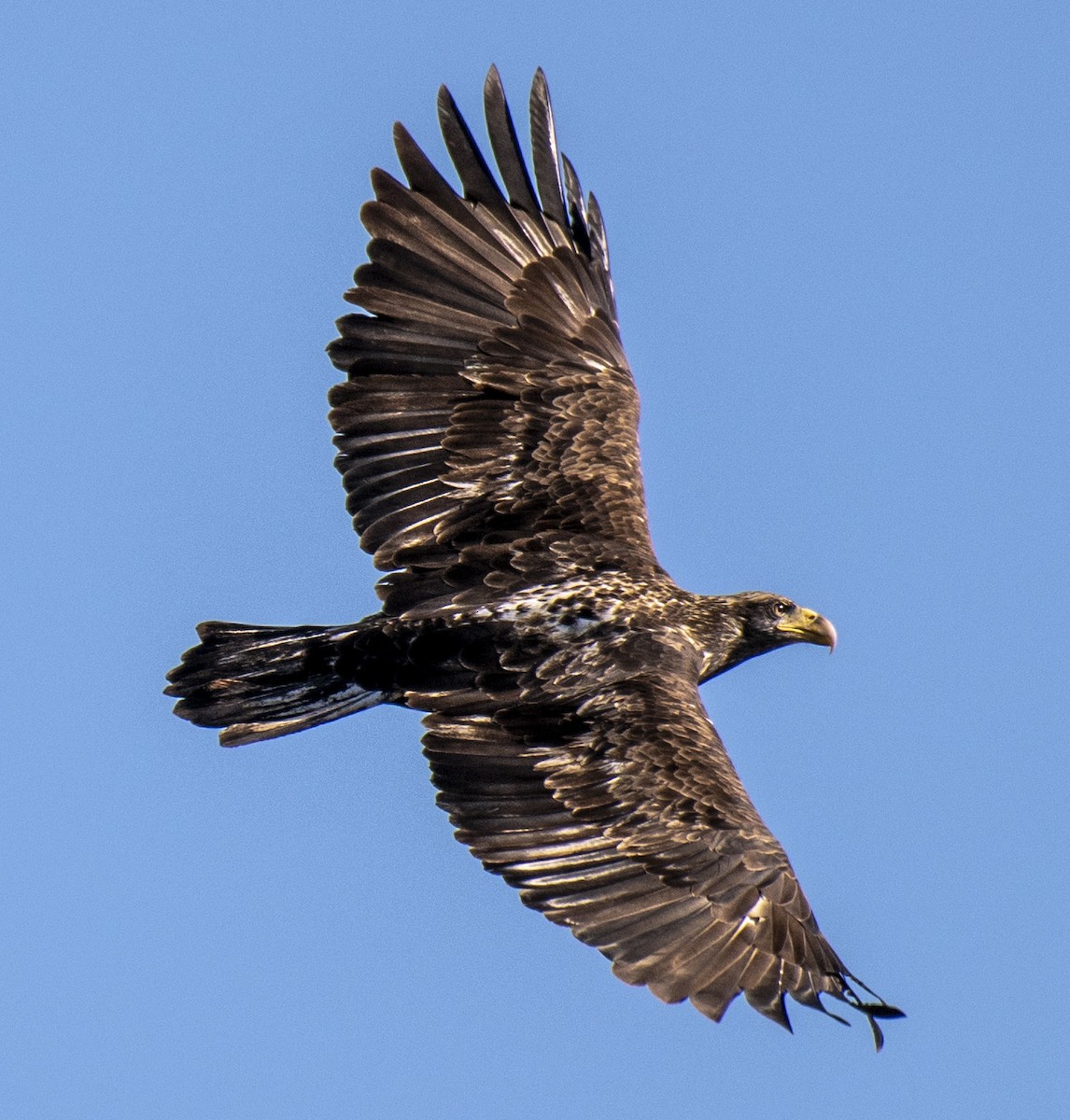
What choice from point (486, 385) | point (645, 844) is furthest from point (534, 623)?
point (486, 385)

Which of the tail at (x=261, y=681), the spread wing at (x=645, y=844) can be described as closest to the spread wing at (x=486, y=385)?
the tail at (x=261, y=681)

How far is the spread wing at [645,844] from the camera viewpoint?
33.8 ft

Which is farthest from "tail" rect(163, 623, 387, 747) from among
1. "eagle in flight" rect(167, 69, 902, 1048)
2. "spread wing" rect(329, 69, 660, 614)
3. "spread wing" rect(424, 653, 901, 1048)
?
"spread wing" rect(424, 653, 901, 1048)

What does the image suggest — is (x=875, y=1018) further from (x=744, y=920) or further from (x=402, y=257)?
(x=402, y=257)

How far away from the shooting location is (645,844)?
35.0ft

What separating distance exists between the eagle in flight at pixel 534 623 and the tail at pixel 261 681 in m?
0.01

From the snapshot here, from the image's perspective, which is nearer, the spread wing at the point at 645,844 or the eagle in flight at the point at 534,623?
the spread wing at the point at 645,844

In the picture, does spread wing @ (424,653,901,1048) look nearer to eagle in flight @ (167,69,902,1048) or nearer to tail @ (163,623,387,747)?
eagle in flight @ (167,69,902,1048)

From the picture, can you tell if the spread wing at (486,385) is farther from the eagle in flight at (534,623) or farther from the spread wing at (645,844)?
the spread wing at (645,844)

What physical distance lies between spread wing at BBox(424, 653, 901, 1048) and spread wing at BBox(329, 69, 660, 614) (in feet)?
3.43

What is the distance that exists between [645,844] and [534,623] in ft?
4.53

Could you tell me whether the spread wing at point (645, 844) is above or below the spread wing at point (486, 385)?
below

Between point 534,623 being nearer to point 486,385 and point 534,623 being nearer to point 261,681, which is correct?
point 261,681

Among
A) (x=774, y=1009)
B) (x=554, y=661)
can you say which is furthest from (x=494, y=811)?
(x=774, y=1009)
